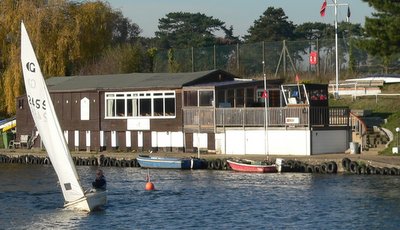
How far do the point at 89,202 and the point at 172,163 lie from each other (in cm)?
2081

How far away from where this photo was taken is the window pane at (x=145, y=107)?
7356cm

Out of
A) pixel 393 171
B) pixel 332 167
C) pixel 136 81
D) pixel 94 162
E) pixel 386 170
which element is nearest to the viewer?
pixel 393 171

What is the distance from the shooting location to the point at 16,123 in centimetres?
8338

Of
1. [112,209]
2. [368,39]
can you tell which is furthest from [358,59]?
[112,209]

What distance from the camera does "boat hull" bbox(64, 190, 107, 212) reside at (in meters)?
42.9

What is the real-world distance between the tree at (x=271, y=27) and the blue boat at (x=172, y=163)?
73.4 meters

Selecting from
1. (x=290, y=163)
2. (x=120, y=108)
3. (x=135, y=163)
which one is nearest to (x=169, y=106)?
(x=120, y=108)

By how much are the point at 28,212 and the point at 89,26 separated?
158ft

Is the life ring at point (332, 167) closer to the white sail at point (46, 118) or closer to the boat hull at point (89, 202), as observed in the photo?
the boat hull at point (89, 202)

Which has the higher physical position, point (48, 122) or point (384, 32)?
point (384, 32)

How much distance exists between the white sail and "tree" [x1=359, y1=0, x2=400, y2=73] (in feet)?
76.9

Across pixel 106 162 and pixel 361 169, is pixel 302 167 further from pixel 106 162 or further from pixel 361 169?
pixel 106 162

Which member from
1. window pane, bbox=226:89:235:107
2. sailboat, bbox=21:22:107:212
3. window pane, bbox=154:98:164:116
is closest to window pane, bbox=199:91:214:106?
window pane, bbox=226:89:235:107

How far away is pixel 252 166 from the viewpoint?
59750 mm
